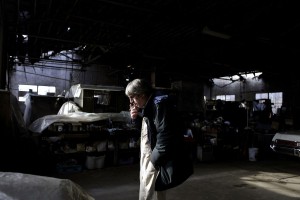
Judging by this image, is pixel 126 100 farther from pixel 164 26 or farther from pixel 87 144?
pixel 164 26

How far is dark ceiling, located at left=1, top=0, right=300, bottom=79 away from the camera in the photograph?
5.12 meters

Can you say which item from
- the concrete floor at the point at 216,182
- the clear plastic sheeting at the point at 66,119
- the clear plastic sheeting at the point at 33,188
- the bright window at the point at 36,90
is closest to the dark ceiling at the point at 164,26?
the clear plastic sheeting at the point at 66,119

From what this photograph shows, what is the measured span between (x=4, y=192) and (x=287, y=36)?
747cm

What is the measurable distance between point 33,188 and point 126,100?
24.0 feet

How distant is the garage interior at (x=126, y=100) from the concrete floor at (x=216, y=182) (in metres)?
0.02

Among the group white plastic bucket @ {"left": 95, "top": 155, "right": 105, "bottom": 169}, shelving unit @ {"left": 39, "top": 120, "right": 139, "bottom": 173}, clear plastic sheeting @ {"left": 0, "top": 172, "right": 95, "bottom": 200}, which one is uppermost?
clear plastic sheeting @ {"left": 0, "top": 172, "right": 95, "bottom": 200}

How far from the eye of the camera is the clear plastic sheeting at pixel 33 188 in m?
1.19

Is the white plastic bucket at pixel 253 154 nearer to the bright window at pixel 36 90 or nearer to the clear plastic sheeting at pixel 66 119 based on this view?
the clear plastic sheeting at pixel 66 119

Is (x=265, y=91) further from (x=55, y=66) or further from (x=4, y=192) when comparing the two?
(x=4, y=192)

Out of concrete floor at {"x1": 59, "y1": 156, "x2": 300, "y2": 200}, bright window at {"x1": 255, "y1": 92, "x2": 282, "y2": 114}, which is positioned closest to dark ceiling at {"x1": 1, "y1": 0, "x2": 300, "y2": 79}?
concrete floor at {"x1": 59, "y1": 156, "x2": 300, "y2": 200}

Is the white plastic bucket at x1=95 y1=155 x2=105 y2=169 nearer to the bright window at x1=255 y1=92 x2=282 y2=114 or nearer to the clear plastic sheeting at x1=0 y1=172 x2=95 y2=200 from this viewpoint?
the clear plastic sheeting at x1=0 y1=172 x2=95 y2=200

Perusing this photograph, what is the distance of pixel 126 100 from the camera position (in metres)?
8.55

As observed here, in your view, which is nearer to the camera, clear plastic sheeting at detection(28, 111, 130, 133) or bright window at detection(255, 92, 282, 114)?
clear plastic sheeting at detection(28, 111, 130, 133)

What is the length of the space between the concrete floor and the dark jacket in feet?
7.65
